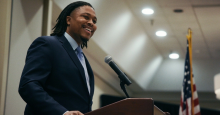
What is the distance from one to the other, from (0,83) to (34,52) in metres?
1.39

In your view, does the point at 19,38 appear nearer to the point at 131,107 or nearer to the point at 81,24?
the point at 81,24

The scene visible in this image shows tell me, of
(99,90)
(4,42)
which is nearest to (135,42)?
(99,90)

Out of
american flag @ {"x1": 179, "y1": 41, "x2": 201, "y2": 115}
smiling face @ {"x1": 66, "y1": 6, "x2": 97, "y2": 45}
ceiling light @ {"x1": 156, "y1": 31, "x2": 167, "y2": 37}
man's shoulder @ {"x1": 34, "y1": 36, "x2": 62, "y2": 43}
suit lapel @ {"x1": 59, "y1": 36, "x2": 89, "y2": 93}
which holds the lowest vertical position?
american flag @ {"x1": 179, "y1": 41, "x2": 201, "y2": 115}

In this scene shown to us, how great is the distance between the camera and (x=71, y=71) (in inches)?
78.4

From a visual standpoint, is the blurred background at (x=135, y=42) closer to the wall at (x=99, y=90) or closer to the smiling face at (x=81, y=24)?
the wall at (x=99, y=90)

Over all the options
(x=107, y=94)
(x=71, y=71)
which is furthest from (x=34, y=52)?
(x=107, y=94)

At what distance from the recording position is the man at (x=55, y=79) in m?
1.80

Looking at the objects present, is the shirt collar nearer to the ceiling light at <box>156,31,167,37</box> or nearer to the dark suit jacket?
the dark suit jacket

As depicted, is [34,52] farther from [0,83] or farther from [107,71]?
[107,71]

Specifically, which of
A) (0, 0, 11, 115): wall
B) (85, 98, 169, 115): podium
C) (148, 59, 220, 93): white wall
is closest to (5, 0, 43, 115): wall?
(0, 0, 11, 115): wall

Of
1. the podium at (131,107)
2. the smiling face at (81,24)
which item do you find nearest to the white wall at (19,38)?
the smiling face at (81,24)

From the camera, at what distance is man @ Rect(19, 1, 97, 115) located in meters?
1.80

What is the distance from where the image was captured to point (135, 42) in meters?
8.50

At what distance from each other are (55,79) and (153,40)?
7.73 m
